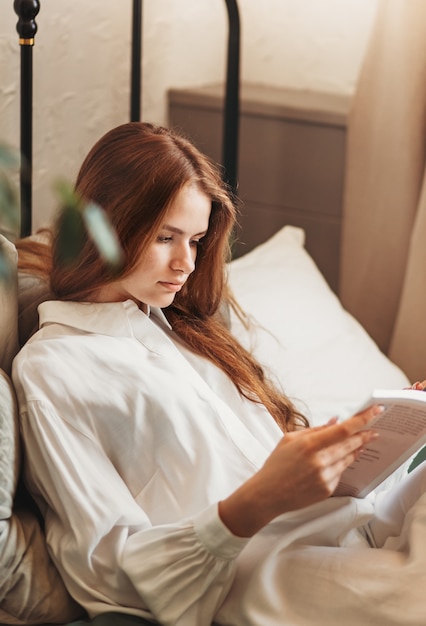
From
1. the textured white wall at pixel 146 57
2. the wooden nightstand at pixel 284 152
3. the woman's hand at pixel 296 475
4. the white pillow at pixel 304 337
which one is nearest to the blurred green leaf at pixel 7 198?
the woman's hand at pixel 296 475

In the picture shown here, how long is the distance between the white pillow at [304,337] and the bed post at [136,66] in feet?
1.31

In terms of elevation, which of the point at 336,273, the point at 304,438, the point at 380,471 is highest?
the point at 304,438

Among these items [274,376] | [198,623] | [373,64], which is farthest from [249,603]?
[373,64]

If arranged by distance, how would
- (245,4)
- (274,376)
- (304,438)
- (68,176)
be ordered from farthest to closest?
(245,4), (68,176), (274,376), (304,438)

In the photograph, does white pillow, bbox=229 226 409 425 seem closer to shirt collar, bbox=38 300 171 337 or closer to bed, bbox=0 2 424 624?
Result: bed, bbox=0 2 424 624

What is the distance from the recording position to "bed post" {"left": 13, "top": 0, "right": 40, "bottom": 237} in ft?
5.52

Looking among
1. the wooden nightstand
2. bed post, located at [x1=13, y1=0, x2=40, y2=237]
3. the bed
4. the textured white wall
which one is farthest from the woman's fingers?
the wooden nightstand

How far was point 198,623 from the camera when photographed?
1202 mm

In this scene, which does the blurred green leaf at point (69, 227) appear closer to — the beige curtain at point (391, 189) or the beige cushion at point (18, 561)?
the beige cushion at point (18, 561)

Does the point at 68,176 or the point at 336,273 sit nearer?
the point at 68,176

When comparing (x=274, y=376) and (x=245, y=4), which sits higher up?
(x=245, y=4)

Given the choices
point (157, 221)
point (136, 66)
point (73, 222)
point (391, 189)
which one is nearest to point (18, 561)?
point (157, 221)

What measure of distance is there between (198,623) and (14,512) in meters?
0.27

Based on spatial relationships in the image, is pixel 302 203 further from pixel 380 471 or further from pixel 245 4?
pixel 380 471
